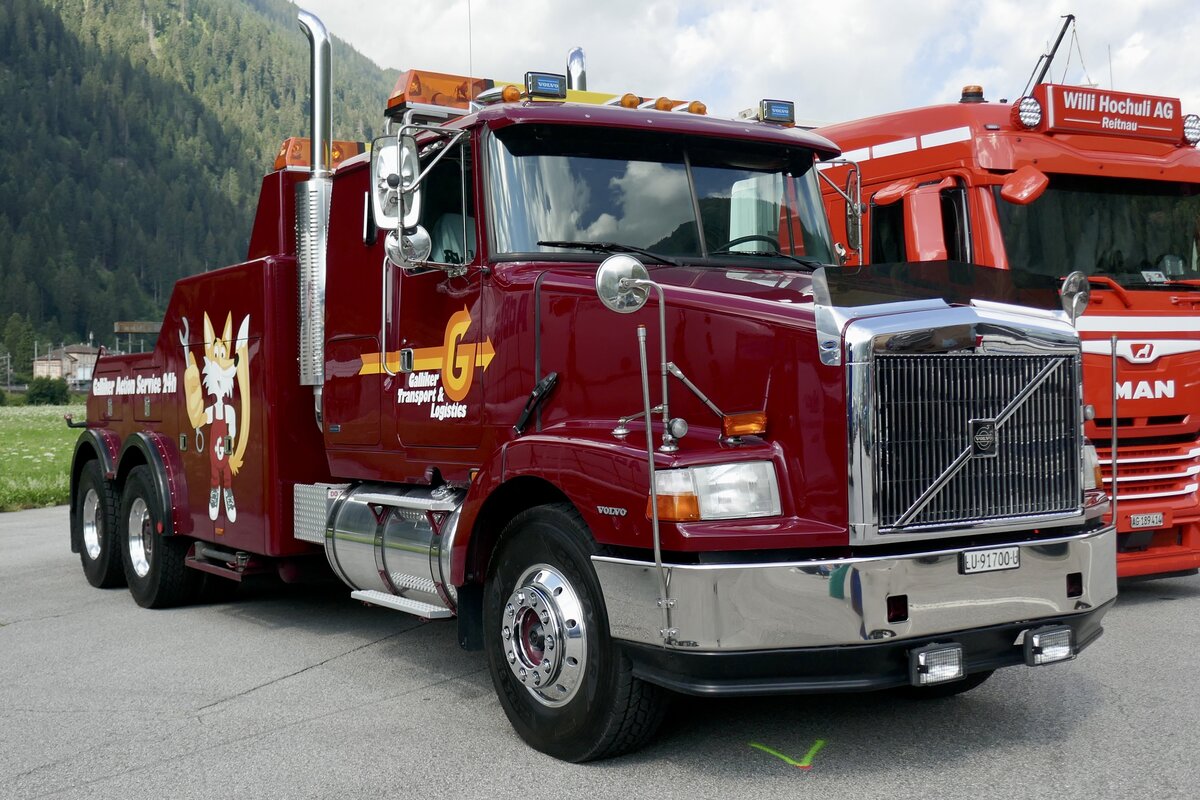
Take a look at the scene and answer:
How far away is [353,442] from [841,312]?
338 centimetres

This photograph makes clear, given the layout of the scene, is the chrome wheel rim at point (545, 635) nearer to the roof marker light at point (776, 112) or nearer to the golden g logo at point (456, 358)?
the golden g logo at point (456, 358)

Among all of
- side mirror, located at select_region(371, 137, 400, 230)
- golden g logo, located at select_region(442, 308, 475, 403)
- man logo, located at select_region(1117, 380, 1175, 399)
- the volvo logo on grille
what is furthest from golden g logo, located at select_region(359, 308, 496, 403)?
man logo, located at select_region(1117, 380, 1175, 399)

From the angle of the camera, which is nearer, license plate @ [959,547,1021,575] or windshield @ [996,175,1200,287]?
license plate @ [959,547,1021,575]

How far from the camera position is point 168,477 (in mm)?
8852

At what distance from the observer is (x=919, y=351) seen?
4.55m

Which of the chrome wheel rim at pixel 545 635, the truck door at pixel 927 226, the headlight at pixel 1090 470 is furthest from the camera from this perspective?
the truck door at pixel 927 226

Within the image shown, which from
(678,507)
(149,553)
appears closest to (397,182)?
(678,507)

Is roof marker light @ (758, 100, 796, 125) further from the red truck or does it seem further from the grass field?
the grass field

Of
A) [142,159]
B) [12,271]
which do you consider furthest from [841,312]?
[142,159]

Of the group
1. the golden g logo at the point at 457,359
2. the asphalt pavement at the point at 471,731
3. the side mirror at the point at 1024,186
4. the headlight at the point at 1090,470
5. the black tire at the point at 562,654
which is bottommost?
the asphalt pavement at the point at 471,731

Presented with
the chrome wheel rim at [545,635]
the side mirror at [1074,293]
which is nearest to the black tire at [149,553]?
the chrome wheel rim at [545,635]

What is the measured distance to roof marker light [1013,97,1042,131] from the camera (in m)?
8.30

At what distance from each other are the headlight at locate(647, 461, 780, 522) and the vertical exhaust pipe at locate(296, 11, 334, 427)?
11.2ft

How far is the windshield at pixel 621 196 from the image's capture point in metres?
5.69
